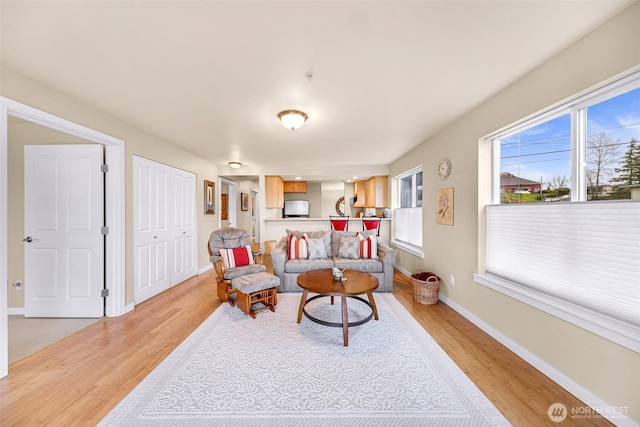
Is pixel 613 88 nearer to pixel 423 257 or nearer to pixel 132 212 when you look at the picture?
pixel 423 257

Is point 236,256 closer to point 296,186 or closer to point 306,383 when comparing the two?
point 306,383

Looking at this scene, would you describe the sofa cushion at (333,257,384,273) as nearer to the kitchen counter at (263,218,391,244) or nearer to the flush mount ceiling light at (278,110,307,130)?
the kitchen counter at (263,218,391,244)

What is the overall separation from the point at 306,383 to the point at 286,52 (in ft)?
7.96

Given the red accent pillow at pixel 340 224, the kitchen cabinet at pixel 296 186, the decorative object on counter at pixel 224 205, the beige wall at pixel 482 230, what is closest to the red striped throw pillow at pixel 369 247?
the beige wall at pixel 482 230

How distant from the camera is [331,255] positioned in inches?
172

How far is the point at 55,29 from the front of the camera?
1479mm

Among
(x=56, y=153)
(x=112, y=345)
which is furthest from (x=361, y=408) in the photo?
(x=56, y=153)

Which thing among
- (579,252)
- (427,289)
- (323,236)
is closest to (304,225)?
(323,236)

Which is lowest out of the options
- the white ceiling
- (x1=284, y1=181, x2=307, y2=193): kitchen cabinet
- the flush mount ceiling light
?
(x1=284, y1=181, x2=307, y2=193): kitchen cabinet

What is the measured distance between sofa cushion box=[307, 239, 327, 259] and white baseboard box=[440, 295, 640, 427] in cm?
230

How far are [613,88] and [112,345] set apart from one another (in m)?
4.49

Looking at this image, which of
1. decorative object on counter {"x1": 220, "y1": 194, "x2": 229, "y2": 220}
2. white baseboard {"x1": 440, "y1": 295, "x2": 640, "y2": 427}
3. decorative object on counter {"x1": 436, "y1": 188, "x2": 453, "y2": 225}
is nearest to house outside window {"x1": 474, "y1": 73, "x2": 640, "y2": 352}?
white baseboard {"x1": 440, "y1": 295, "x2": 640, "y2": 427}

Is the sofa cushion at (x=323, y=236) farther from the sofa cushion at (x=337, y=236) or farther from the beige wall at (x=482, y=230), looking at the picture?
the beige wall at (x=482, y=230)

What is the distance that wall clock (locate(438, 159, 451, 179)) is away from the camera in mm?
3135
